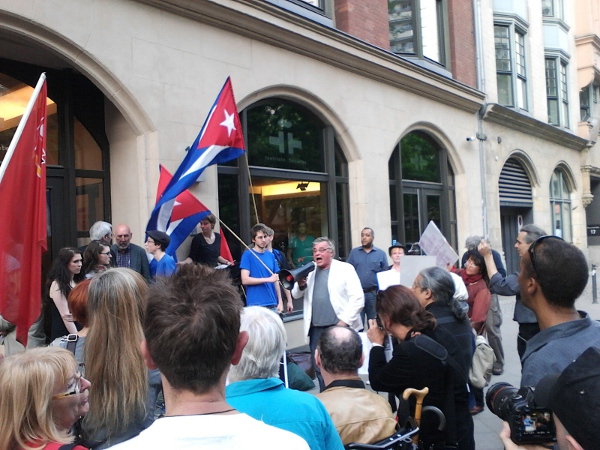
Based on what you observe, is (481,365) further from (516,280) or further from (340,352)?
(340,352)

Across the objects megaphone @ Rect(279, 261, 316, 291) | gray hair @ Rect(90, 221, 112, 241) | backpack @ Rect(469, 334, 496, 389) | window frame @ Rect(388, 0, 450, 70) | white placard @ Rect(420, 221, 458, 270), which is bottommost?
backpack @ Rect(469, 334, 496, 389)

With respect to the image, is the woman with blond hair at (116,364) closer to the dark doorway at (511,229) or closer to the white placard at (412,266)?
the white placard at (412,266)

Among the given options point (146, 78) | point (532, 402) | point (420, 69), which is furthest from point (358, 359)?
point (420, 69)

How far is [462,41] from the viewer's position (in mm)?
15078

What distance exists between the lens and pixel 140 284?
308 centimetres

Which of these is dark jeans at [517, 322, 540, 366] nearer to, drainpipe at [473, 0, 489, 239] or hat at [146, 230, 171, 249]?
hat at [146, 230, 171, 249]

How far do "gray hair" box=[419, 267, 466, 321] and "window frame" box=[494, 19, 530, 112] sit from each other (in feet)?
47.4

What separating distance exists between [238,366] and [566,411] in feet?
4.61

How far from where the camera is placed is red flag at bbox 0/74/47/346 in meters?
3.69

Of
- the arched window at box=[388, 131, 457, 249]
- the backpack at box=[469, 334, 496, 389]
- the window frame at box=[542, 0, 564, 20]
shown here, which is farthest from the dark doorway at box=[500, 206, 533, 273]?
the backpack at box=[469, 334, 496, 389]

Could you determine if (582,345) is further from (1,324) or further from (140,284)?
(1,324)

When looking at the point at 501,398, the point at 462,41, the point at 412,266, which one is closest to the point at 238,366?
the point at 501,398

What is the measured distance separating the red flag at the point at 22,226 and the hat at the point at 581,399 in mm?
3234

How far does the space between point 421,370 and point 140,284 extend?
1701 millimetres
